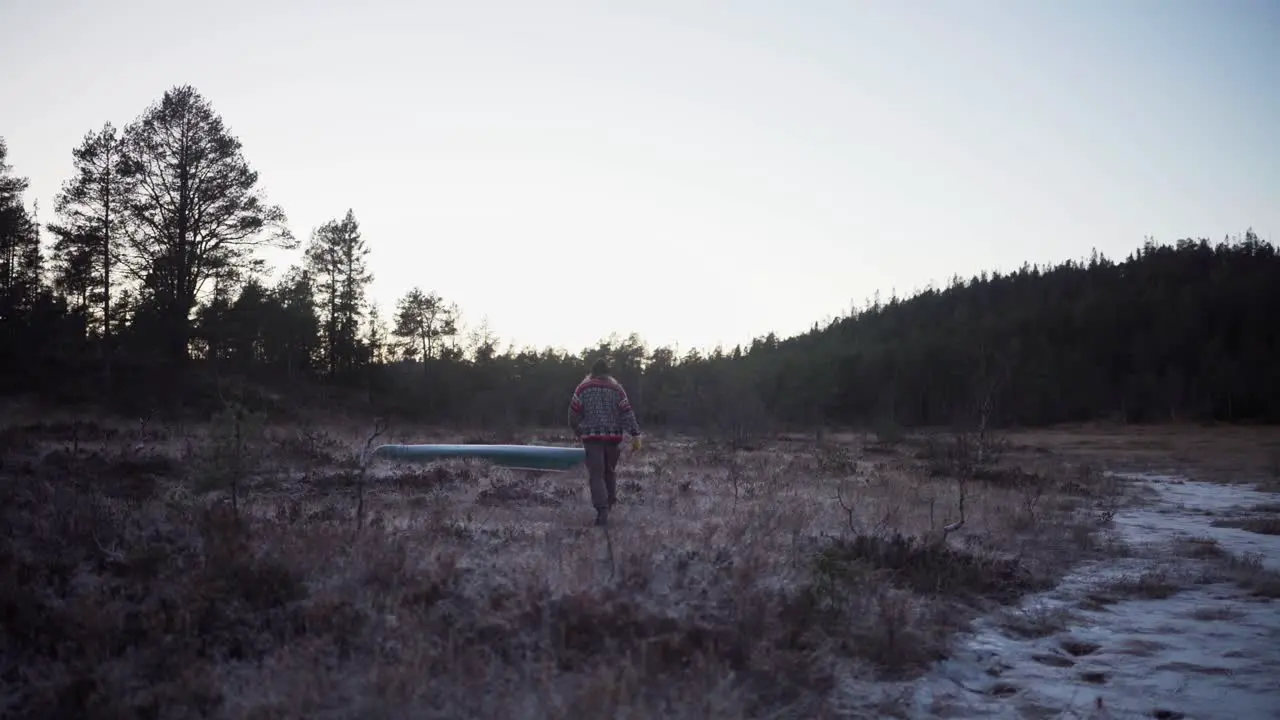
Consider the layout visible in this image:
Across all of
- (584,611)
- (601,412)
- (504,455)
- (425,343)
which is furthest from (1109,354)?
(584,611)

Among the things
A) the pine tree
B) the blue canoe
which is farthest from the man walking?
the pine tree

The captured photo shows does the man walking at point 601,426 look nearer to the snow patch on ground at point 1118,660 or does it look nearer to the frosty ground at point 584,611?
the frosty ground at point 584,611

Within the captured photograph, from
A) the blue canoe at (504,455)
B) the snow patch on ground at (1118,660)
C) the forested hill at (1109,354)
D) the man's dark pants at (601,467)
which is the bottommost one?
the snow patch on ground at (1118,660)

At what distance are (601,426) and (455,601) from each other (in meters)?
3.82

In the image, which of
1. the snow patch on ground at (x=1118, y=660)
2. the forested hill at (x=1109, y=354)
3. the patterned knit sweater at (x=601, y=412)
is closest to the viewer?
the snow patch on ground at (x=1118, y=660)

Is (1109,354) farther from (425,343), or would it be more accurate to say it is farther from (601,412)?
(601,412)

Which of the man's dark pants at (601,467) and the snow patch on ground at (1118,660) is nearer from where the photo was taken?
the snow patch on ground at (1118,660)

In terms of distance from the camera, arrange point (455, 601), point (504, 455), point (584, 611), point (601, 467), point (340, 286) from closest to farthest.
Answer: point (584, 611) → point (455, 601) → point (601, 467) → point (504, 455) → point (340, 286)

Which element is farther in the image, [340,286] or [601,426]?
[340,286]

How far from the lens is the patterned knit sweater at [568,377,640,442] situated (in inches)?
350

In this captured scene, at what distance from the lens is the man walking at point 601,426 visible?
8781mm

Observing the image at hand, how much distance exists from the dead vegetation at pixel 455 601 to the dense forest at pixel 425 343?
16.6ft

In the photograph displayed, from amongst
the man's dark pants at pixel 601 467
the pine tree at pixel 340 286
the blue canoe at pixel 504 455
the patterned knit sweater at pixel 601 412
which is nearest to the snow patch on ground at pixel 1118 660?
the man's dark pants at pixel 601 467

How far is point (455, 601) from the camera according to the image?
17.4 ft
